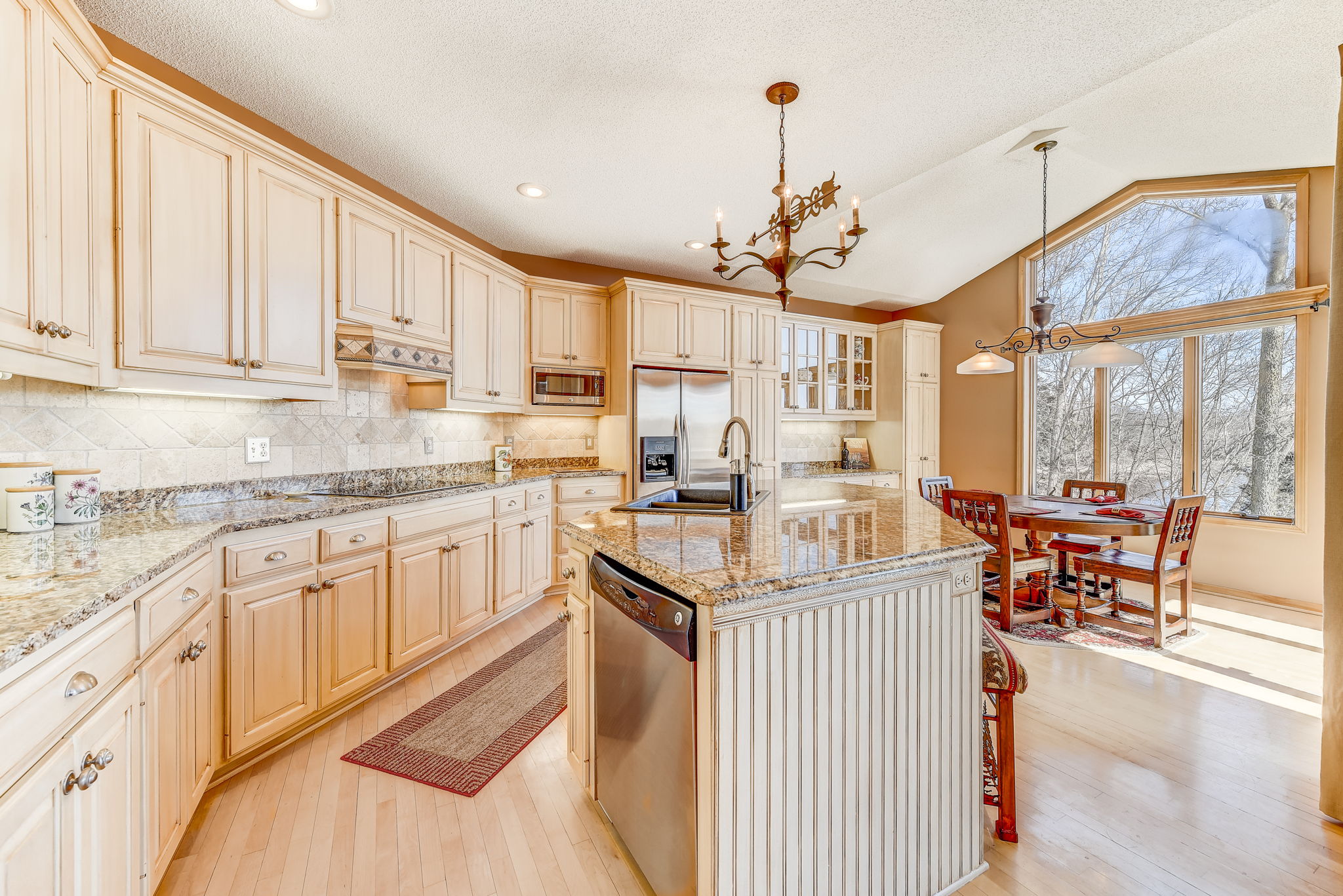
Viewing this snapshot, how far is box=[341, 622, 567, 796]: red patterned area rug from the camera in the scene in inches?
79.0

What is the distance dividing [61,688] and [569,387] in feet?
11.3

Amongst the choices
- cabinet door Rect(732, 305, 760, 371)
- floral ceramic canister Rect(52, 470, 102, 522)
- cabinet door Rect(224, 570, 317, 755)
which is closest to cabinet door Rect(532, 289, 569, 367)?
cabinet door Rect(732, 305, 760, 371)

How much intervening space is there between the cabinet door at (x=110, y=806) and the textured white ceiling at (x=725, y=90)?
2.17m

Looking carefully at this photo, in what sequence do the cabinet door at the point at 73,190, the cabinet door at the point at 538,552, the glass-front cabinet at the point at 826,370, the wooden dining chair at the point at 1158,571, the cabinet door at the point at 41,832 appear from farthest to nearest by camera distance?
the glass-front cabinet at the point at 826,370
the cabinet door at the point at 538,552
the wooden dining chair at the point at 1158,571
the cabinet door at the point at 73,190
the cabinet door at the point at 41,832

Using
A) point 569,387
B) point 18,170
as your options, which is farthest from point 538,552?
point 18,170

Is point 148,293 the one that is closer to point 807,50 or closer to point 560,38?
point 560,38

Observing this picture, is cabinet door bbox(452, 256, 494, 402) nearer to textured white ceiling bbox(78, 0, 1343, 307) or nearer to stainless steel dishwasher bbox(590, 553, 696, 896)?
textured white ceiling bbox(78, 0, 1343, 307)

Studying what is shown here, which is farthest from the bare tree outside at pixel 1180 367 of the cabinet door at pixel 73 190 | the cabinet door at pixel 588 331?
the cabinet door at pixel 73 190

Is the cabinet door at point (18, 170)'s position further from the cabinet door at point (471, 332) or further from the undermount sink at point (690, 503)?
the cabinet door at point (471, 332)

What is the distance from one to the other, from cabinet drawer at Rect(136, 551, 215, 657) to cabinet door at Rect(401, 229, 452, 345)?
161 cm

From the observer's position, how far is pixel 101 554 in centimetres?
137

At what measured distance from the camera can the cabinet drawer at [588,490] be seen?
399cm

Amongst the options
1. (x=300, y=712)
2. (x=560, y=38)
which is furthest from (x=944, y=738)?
(x=560, y=38)

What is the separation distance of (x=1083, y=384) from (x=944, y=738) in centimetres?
484
